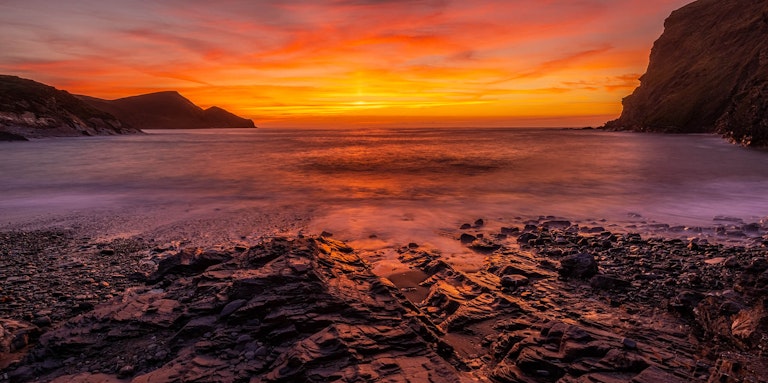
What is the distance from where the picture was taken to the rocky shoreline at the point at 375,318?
4727 mm

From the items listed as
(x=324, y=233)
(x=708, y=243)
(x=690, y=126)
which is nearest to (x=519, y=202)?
(x=708, y=243)

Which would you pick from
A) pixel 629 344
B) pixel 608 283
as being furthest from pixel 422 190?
pixel 629 344

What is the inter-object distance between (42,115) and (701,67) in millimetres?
176880

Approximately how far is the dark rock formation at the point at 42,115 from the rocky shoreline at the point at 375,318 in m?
108

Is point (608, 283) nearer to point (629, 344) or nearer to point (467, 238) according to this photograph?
point (629, 344)

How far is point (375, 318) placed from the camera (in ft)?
18.5

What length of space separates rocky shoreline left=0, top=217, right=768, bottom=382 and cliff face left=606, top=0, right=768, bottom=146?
74580 millimetres

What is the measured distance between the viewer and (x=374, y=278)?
711 cm

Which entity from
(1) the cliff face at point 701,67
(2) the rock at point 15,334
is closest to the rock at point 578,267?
(2) the rock at point 15,334

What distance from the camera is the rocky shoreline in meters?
4.73

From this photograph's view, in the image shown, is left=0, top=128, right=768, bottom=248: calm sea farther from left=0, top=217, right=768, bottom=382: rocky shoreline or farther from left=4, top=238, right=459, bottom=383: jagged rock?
left=4, top=238, right=459, bottom=383: jagged rock

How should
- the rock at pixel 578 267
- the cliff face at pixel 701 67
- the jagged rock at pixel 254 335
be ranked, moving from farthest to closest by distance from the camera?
1. the cliff face at pixel 701 67
2. the rock at pixel 578 267
3. the jagged rock at pixel 254 335

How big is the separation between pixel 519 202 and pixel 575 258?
11365mm

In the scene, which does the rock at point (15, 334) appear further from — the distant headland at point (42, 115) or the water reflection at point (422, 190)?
the distant headland at point (42, 115)
